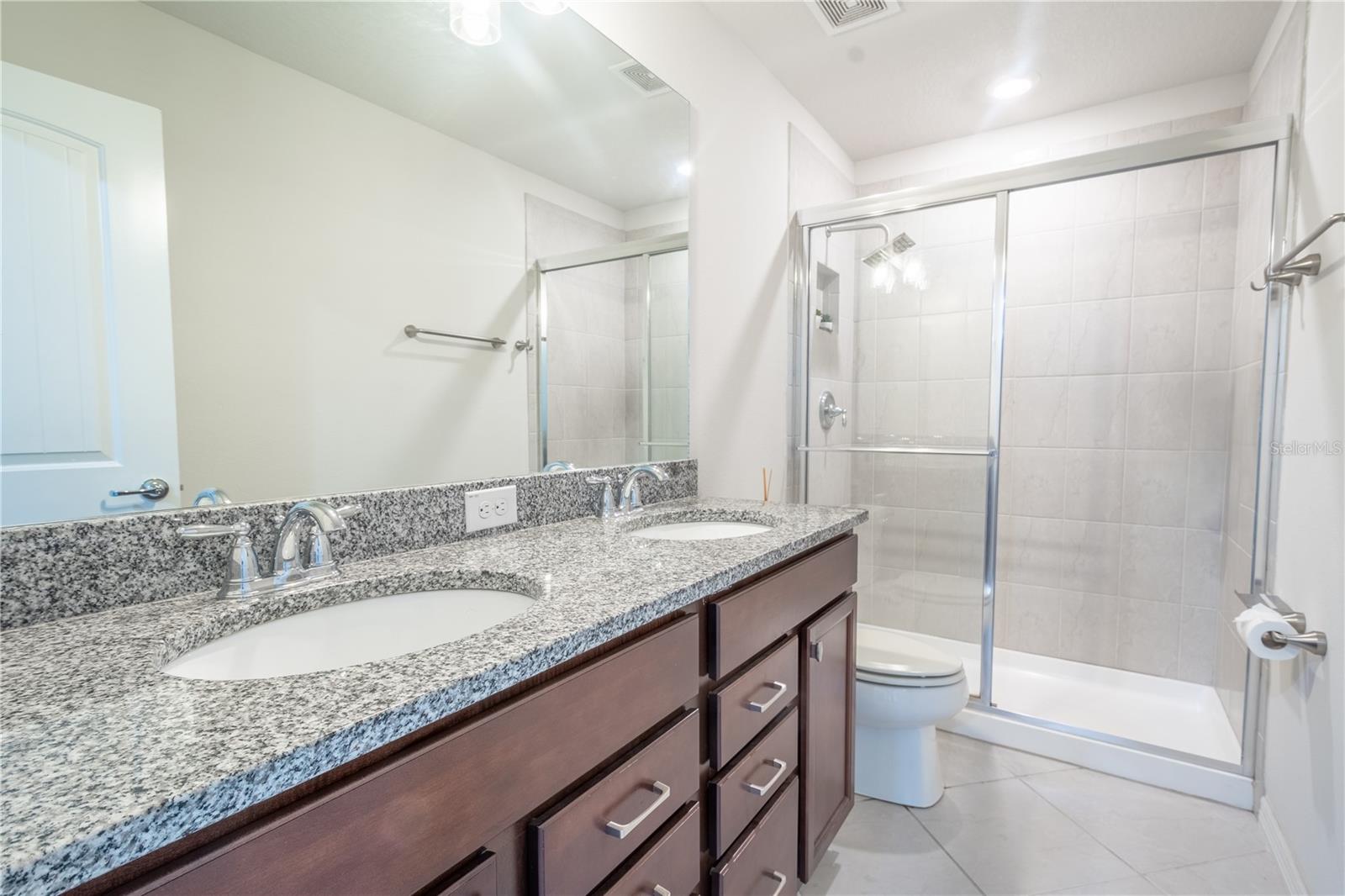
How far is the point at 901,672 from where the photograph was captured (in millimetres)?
1774

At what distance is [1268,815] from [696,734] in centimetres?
182

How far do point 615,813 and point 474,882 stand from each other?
214mm

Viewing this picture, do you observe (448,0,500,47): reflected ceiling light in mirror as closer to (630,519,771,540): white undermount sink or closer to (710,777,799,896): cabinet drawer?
(630,519,771,540): white undermount sink

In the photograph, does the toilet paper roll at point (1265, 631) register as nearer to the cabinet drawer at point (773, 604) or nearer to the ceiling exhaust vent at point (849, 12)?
the cabinet drawer at point (773, 604)

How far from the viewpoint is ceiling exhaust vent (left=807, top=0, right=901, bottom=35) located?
73.4 inches

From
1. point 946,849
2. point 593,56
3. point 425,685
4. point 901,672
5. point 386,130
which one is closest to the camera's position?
point 425,685

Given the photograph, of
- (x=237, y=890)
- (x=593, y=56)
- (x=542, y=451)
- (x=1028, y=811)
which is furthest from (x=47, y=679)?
(x=1028, y=811)

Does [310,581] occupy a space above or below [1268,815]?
above

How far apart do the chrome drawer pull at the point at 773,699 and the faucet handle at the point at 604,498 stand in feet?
1.79

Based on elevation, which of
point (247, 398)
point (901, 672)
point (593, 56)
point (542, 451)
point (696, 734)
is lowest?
point (901, 672)

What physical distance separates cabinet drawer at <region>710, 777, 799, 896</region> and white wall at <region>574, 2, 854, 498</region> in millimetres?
954

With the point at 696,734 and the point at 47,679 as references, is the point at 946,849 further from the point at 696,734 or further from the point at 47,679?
the point at 47,679

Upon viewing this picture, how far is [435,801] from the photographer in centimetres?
53

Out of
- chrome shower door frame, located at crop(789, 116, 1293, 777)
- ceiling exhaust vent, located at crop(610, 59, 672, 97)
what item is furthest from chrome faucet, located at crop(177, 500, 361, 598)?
chrome shower door frame, located at crop(789, 116, 1293, 777)
